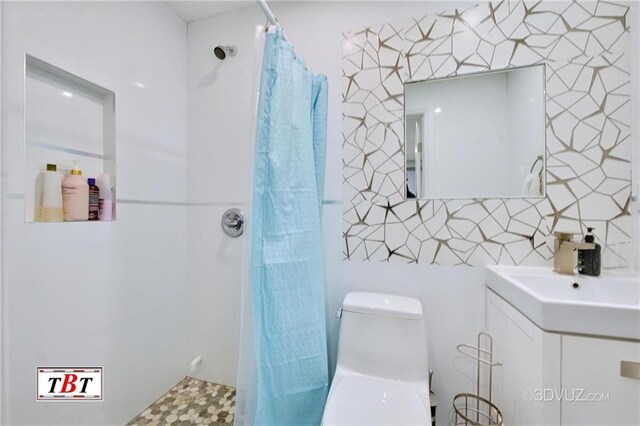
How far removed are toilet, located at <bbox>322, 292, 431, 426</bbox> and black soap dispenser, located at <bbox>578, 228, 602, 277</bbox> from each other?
0.63 meters

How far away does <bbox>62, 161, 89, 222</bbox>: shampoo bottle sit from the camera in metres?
1.09

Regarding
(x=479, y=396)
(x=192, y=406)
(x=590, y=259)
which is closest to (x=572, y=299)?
(x=590, y=259)

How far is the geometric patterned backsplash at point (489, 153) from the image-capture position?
1092mm

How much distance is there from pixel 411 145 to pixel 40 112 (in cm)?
152

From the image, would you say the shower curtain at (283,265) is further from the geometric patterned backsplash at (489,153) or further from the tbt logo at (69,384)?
the tbt logo at (69,384)

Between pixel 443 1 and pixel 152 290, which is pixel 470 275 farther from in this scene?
pixel 152 290

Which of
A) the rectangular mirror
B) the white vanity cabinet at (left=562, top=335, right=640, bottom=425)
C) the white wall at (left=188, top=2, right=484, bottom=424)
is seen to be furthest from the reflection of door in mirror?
the white vanity cabinet at (left=562, top=335, right=640, bottom=425)

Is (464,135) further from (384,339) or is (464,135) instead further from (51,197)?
(51,197)

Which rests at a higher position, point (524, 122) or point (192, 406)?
point (524, 122)

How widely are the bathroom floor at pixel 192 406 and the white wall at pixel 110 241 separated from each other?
6cm

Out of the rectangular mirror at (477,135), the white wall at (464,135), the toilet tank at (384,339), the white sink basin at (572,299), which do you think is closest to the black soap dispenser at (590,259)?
the white sink basin at (572,299)

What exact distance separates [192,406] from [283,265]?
1049mm

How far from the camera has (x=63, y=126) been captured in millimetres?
1111

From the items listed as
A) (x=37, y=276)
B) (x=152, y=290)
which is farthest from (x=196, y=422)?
(x=37, y=276)
